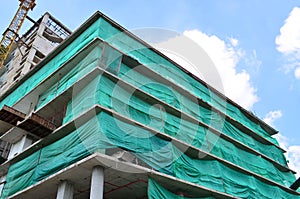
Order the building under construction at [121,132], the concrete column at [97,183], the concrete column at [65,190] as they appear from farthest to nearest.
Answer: the building under construction at [121,132], the concrete column at [65,190], the concrete column at [97,183]

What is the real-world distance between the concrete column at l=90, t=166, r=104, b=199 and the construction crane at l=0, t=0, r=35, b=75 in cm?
2876

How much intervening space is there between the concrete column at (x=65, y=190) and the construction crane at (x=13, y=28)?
1081 inches

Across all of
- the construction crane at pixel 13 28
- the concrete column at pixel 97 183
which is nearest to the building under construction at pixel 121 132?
the concrete column at pixel 97 183

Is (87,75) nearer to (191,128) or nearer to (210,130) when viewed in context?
(191,128)

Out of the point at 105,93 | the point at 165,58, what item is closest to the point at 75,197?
the point at 105,93

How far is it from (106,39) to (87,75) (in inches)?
99.0

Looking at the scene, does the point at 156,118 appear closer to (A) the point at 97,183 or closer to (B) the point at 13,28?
(A) the point at 97,183

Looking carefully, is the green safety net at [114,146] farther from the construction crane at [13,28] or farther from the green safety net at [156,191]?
the construction crane at [13,28]

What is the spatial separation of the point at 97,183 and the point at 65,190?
1.82m

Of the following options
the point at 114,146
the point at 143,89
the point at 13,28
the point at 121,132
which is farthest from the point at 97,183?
the point at 13,28

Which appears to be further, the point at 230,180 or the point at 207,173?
the point at 230,180

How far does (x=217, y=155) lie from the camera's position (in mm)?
16219

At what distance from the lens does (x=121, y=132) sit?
11320mm

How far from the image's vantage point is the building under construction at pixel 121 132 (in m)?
11.0
